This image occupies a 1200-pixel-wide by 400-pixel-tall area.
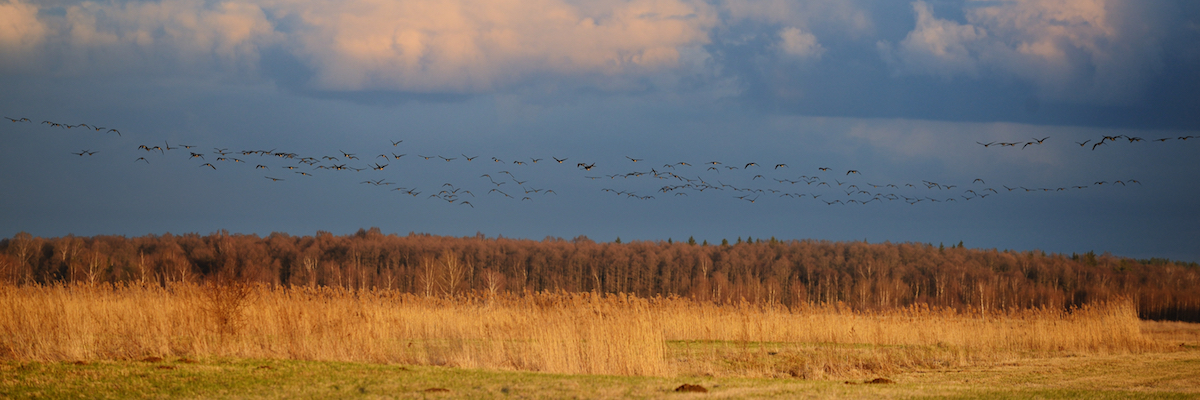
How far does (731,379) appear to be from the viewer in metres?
13.8

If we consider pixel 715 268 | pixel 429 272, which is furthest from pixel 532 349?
pixel 715 268

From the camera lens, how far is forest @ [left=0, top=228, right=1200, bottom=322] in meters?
80.4

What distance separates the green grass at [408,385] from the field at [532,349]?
0.05 m

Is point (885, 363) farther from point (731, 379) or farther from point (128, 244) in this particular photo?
point (128, 244)

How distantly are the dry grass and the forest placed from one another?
5230 centimetres

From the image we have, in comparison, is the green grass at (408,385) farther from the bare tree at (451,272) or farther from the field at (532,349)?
the bare tree at (451,272)

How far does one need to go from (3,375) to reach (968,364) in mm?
20543

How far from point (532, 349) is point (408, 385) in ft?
15.2

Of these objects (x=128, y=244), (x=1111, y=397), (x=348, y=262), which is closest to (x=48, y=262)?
(x=128, y=244)

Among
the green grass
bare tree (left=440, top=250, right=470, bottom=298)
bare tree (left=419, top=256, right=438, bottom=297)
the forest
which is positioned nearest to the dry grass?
the green grass

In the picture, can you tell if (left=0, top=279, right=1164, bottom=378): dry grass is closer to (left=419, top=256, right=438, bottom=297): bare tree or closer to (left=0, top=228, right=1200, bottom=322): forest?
(left=419, top=256, right=438, bottom=297): bare tree

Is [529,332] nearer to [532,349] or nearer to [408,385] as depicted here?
[532,349]

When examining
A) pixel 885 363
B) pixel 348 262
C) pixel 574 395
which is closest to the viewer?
pixel 574 395

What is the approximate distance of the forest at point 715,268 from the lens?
80.4 m
